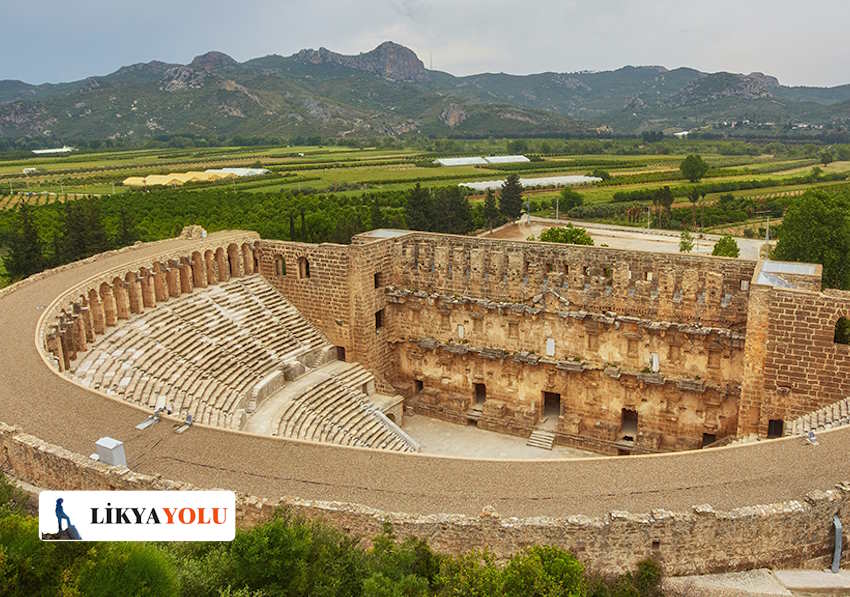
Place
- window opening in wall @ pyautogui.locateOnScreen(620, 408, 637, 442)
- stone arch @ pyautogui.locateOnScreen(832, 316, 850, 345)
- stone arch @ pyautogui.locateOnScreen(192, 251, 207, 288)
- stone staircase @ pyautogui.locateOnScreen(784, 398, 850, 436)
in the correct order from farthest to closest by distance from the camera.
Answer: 1. stone arch @ pyautogui.locateOnScreen(192, 251, 207, 288)
2. window opening in wall @ pyautogui.locateOnScreen(620, 408, 637, 442)
3. stone arch @ pyautogui.locateOnScreen(832, 316, 850, 345)
4. stone staircase @ pyautogui.locateOnScreen(784, 398, 850, 436)

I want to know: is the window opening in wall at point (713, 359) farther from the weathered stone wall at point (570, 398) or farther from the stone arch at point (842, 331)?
the stone arch at point (842, 331)

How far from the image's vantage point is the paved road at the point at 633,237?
5475cm

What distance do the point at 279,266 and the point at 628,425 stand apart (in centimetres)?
1609

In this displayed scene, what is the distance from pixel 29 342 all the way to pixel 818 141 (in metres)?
176

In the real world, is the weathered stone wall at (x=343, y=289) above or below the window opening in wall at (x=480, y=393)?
above

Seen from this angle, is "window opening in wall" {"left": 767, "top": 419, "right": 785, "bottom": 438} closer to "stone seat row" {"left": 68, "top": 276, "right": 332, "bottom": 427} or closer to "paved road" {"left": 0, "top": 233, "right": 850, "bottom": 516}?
"paved road" {"left": 0, "top": 233, "right": 850, "bottom": 516}

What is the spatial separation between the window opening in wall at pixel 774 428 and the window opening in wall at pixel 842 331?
3.07 m

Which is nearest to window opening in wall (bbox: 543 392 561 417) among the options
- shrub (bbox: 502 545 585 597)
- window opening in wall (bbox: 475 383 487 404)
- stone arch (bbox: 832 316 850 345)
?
window opening in wall (bbox: 475 383 487 404)

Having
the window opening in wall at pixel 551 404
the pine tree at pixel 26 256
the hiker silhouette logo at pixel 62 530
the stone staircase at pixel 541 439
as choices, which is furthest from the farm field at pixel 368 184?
the hiker silhouette logo at pixel 62 530

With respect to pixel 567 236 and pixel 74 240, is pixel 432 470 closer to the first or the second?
pixel 567 236

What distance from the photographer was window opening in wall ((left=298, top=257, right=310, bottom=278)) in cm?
2894

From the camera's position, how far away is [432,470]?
1481 cm

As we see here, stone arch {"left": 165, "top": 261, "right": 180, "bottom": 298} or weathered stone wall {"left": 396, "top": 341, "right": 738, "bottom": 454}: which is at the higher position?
stone arch {"left": 165, "top": 261, "right": 180, "bottom": 298}

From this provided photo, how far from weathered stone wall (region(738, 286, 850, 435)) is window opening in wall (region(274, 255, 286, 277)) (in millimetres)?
18665
